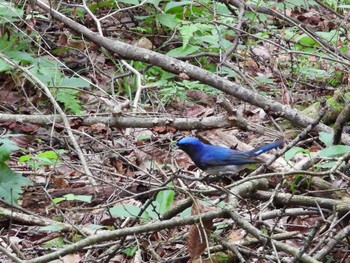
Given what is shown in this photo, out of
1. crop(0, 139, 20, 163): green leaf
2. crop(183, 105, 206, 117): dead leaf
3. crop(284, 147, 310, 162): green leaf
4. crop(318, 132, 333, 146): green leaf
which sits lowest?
A: crop(183, 105, 206, 117): dead leaf

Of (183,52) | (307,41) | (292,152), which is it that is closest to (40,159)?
(292,152)

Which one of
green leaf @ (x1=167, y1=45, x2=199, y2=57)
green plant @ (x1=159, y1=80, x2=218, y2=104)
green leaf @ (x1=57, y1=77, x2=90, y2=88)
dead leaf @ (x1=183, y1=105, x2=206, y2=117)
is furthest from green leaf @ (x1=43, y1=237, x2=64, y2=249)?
green leaf @ (x1=167, y1=45, x2=199, y2=57)

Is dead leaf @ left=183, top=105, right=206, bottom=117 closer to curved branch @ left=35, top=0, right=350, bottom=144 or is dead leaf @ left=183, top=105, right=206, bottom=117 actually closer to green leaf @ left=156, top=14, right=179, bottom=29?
curved branch @ left=35, top=0, right=350, bottom=144

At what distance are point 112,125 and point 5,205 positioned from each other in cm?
130

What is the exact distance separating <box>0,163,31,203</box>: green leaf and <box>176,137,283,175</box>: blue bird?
98 cm

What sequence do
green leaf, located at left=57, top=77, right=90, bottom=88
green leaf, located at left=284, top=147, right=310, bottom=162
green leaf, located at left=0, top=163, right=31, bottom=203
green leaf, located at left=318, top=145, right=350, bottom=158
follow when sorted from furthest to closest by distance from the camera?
green leaf, located at left=57, top=77, right=90, bottom=88 → green leaf, located at left=0, top=163, right=31, bottom=203 → green leaf, located at left=284, top=147, right=310, bottom=162 → green leaf, located at left=318, top=145, right=350, bottom=158

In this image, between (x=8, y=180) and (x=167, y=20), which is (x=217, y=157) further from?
(x=167, y=20)

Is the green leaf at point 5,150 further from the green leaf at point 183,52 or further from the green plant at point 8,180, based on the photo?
the green leaf at point 183,52

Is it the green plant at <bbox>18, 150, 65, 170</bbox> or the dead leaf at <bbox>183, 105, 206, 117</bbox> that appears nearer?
the green plant at <bbox>18, 150, 65, 170</bbox>

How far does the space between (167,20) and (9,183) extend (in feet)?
9.90

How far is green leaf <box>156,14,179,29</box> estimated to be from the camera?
21.0 ft

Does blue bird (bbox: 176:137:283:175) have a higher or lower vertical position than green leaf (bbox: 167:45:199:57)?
higher

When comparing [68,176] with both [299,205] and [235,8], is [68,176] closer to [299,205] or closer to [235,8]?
[299,205]

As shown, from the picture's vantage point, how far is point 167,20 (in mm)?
6449
